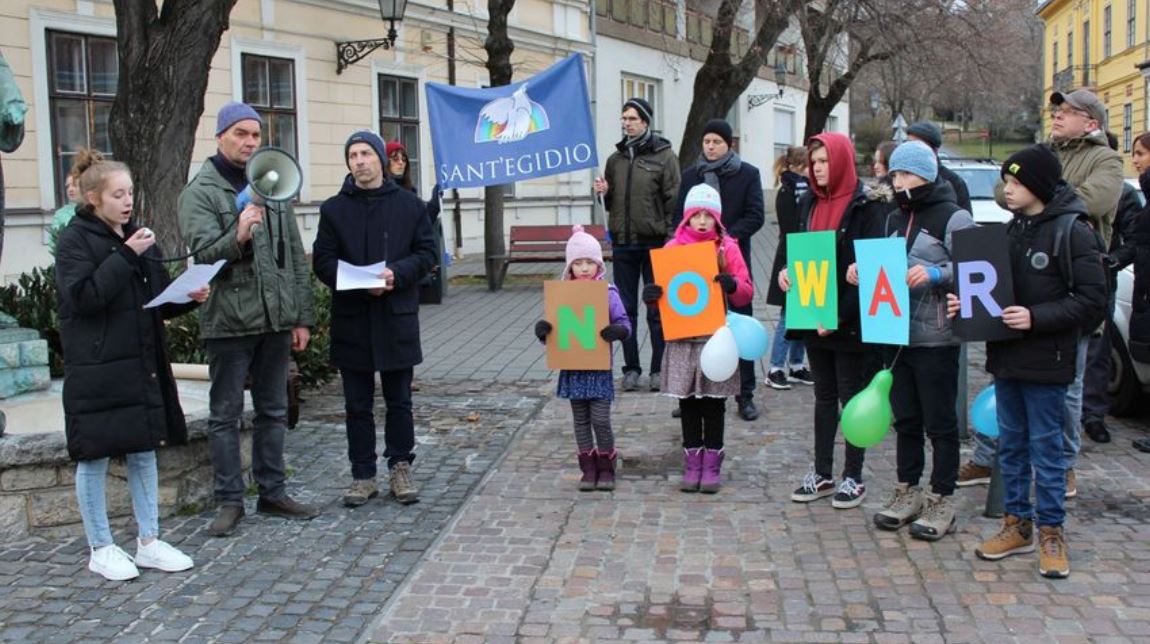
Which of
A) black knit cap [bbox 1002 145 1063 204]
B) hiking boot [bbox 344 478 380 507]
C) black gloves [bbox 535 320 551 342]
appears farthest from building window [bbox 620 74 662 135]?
black knit cap [bbox 1002 145 1063 204]

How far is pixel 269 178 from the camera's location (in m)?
5.29

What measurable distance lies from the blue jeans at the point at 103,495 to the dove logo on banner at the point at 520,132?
186 inches

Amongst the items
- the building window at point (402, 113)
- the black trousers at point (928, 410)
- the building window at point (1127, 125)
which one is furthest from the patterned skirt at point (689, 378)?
the building window at point (1127, 125)

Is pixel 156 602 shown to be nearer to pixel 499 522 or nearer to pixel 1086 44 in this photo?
pixel 499 522

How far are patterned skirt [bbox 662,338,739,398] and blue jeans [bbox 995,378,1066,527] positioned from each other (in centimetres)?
139

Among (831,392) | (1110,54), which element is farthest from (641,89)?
(1110,54)

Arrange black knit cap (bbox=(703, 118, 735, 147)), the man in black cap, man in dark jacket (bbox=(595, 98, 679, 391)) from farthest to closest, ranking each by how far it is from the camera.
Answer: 1. man in dark jacket (bbox=(595, 98, 679, 391))
2. black knit cap (bbox=(703, 118, 735, 147))
3. the man in black cap

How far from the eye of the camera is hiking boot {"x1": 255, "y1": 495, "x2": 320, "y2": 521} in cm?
573

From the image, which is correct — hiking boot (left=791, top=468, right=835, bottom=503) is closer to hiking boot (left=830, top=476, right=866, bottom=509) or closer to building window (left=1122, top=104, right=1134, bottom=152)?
hiking boot (left=830, top=476, right=866, bottom=509)

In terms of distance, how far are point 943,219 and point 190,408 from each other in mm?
4030

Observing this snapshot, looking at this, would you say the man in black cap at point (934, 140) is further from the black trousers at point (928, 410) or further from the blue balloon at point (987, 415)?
the black trousers at point (928, 410)

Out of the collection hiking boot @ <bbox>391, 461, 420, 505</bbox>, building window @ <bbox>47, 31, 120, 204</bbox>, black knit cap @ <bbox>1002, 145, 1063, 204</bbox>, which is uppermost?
building window @ <bbox>47, 31, 120, 204</bbox>

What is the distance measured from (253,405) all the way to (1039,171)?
3.88 m

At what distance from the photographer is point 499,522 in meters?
5.65
